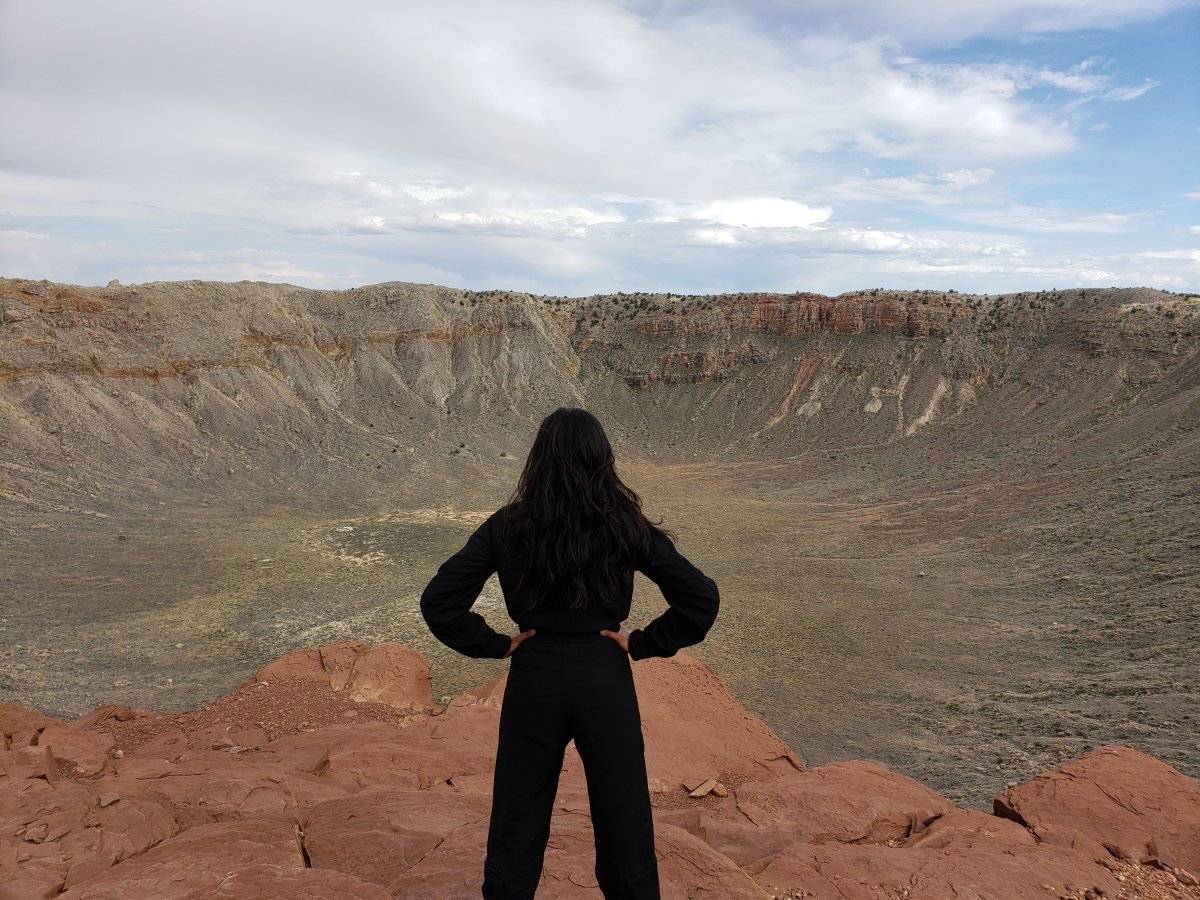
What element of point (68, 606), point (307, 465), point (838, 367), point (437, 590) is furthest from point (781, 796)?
point (838, 367)

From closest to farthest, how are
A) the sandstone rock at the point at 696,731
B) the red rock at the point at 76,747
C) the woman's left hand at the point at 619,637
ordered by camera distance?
the woman's left hand at the point at 619,637
the red rock at the point at 76,747
the sandstone rock at the point at 696,731

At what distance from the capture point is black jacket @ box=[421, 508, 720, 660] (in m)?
3.09

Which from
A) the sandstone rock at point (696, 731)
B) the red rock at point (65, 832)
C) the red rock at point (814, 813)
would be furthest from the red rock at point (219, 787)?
the sandstone rock at point (696, 731)

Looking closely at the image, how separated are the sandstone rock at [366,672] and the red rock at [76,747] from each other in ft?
13.1

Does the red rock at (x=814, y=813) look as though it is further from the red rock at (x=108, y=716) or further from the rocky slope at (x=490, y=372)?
the rocky slope at (x=490, y=372)

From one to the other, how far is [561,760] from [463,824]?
2187mm

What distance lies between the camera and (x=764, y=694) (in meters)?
14.5

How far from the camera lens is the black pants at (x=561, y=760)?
304cm

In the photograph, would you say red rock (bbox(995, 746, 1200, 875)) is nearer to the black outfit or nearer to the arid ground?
the black outfit

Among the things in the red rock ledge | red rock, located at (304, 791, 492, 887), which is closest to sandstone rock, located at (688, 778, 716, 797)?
the red rock ledge

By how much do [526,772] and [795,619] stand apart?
16.6m

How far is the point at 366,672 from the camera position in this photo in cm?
1146

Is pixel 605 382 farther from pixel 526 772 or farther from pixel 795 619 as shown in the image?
pixel 526 772

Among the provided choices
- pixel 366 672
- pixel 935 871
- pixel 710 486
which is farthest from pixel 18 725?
pixel 710 486
